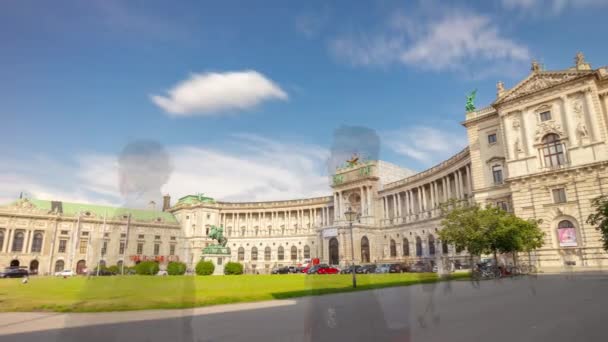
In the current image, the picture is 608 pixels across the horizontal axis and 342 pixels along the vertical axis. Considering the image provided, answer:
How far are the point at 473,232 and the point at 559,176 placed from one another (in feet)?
57.8

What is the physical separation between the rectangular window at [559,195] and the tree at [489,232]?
29.5ft

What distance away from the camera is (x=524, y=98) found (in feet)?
160

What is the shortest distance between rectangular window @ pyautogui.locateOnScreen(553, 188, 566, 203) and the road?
105 feet

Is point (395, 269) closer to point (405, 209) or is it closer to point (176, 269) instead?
point (405, 209)

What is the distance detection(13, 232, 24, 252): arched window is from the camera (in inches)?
3539

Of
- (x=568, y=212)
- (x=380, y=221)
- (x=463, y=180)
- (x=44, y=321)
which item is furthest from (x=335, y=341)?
(x=380, y=221)

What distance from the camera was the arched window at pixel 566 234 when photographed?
41.9 meters

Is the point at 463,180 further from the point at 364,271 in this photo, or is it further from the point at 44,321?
the point at 44,321

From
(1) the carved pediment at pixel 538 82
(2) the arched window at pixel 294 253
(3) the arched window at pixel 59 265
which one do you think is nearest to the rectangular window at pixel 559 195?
(1) the carved pediment at pixel 538 82

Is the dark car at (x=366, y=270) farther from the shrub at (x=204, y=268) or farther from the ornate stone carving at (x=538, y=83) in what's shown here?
the ornate stone carving at (x=538, y=83)

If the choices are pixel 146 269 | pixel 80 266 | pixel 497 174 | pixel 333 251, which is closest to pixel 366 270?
pixel 497 174

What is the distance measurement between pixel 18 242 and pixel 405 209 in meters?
91.1

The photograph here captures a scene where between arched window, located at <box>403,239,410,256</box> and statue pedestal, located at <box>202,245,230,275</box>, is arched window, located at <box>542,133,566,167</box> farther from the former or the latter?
statue pedestal, located at <box>202,245,230,275</box>

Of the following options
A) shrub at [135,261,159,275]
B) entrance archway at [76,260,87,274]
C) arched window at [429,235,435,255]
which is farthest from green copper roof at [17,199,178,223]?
arched window at [429,235,435,255]
